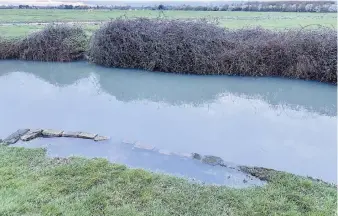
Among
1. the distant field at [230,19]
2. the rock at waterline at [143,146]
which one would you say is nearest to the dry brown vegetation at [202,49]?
the distant field at [230,19]

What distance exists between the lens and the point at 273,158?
15.8 feet

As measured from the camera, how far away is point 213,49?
1023cm

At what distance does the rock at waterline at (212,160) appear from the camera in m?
4.61

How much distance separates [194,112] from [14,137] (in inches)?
125

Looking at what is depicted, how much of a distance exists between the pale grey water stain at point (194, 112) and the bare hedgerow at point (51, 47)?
1.75 m

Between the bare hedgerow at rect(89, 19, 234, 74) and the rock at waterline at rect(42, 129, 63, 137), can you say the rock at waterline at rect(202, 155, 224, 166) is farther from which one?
the bare hedgerow at rect(89, 19, 234, 74)

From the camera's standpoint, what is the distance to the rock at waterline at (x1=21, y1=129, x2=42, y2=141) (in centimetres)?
538

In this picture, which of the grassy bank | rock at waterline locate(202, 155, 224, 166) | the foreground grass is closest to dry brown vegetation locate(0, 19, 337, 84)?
the grassy bank

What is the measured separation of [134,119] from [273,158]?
2.62 metres

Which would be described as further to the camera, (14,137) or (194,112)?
(194,112)

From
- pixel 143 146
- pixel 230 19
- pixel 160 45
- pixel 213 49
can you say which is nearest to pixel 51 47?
pixel 160 45

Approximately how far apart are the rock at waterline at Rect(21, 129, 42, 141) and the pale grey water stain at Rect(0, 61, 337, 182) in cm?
45

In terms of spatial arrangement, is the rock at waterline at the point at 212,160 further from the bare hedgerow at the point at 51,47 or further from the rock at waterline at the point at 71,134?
the bare hedgerow at the point at 51,47

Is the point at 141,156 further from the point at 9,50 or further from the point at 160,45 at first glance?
the point at 9,50
